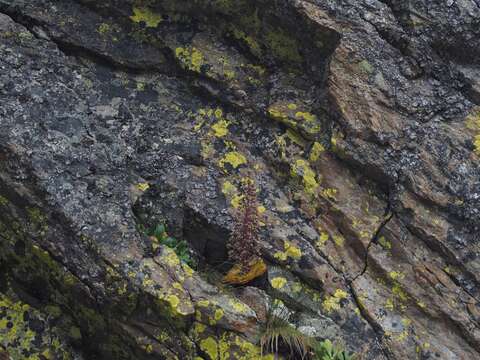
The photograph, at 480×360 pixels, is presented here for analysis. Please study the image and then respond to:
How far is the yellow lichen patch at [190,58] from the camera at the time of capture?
7.89 metres

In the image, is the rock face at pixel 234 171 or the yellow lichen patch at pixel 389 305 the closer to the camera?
the rock face at pixel 234 171

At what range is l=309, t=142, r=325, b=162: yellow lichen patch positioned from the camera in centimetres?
748

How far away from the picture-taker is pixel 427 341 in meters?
6.70

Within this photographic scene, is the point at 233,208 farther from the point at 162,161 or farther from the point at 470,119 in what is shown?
the point at 470,119

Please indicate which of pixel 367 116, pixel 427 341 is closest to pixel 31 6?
pixel 367 116

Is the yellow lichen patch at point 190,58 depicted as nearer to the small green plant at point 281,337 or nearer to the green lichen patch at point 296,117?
the green lichen patch at point 296,117

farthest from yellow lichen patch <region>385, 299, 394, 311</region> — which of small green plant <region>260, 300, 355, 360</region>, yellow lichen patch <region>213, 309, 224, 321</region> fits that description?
yellow lichen patch <region>213, 309, 224, 321</region>

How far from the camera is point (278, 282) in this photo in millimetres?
6766

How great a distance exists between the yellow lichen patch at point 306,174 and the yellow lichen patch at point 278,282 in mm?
1243

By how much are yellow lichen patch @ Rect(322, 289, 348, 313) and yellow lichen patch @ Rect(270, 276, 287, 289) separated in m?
0.53

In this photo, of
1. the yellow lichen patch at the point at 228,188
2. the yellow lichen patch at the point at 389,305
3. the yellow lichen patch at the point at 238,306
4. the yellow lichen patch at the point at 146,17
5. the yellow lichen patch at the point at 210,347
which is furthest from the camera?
the yellow lichen patch at the point at 146,17

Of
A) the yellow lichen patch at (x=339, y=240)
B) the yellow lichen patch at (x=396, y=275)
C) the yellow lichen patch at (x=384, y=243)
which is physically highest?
the yellow lichen patch at (x=384, y=243)

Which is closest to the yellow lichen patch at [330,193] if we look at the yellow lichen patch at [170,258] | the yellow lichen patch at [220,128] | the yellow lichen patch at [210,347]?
the yellow lichen patch at [220,128]

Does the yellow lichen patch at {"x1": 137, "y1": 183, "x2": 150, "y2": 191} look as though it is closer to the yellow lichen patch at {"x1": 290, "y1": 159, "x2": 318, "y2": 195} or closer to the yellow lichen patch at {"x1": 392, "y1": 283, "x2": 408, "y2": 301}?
the yellow lichen patch at {"x1": 290, "y1": 159, "x2": 318, "y2": 195}
